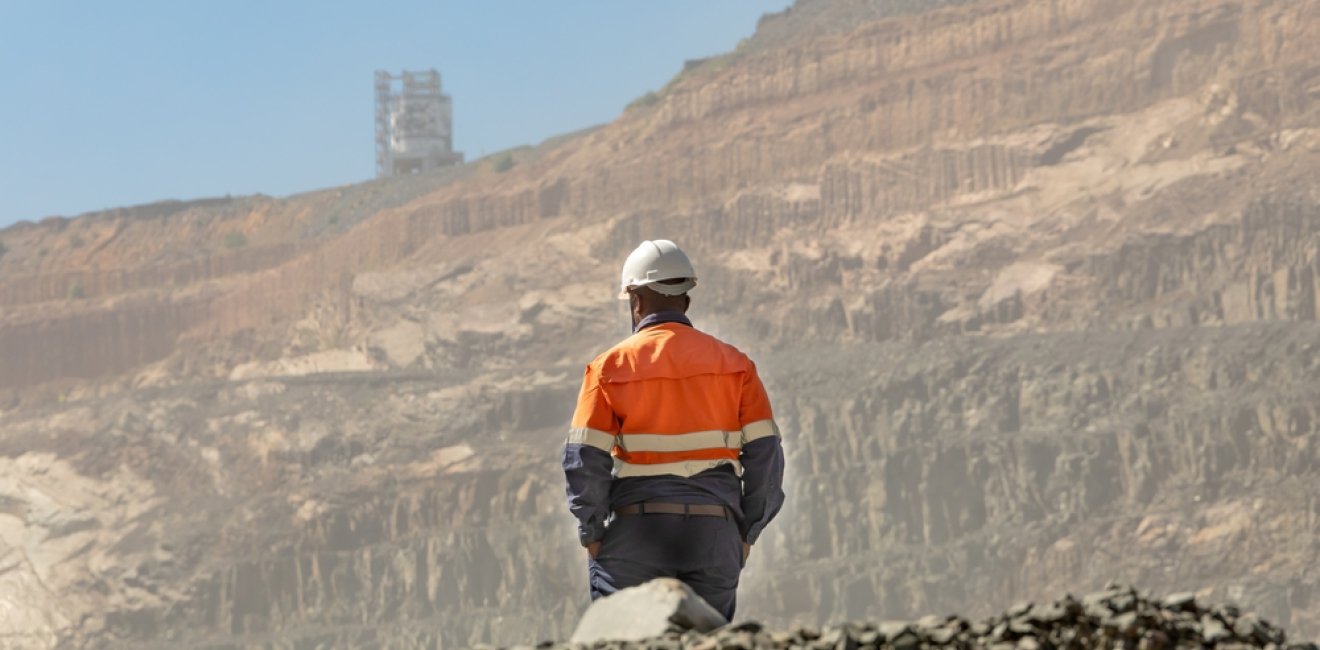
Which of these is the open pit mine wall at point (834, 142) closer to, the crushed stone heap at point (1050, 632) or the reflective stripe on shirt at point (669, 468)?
the reflective stripe on shirt at point (669, 468)

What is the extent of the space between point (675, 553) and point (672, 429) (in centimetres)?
33

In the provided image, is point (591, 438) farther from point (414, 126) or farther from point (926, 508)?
point (414, 126)

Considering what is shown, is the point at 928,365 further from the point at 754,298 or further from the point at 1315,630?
the point at 1315,630

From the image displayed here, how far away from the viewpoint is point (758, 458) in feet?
16.3

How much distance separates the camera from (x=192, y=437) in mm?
46781

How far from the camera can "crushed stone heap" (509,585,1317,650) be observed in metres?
3.86

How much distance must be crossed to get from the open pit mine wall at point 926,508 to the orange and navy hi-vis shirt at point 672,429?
Answer: 84.5 ft

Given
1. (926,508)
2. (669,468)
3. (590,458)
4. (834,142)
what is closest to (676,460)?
(669,468)

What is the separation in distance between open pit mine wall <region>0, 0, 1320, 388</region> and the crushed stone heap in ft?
116

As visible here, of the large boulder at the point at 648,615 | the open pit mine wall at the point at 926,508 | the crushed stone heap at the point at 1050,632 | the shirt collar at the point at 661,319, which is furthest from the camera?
the open pit mine wall at the point at 926,508

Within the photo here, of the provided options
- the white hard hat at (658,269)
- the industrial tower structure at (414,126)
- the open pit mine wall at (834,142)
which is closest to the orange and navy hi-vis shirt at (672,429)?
the white hard hat at (658,269)

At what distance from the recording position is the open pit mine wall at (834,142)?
44.3 meters

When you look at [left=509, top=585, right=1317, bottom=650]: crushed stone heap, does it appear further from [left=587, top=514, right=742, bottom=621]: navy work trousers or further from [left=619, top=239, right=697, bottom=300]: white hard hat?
[left=619, top=239, right=697, bottom=300]: white hard hat

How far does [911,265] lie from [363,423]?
1349cm
